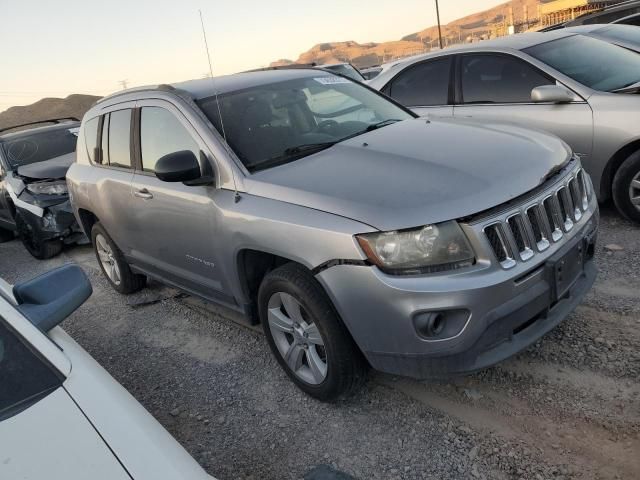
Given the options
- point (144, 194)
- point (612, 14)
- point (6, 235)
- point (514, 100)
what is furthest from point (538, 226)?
point (612, 14)

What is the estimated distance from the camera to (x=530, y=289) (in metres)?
2.44

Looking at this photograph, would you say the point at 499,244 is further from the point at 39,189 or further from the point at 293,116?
the point at 39,189

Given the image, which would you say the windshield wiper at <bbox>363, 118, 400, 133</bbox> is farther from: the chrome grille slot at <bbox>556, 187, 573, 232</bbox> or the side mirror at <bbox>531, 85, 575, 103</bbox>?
the side mirror at <bbox>531, 85, 575, 103</bbox>

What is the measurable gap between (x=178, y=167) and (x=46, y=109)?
48998mm

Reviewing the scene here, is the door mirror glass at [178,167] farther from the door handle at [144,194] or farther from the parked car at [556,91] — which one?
the parked car at [556,91]

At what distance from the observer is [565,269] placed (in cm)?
265

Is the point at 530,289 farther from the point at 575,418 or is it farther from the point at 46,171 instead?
the point at 46,171

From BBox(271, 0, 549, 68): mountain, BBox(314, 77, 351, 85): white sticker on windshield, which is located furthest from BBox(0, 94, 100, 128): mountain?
BBox(271, 0, 549, 68): mountain

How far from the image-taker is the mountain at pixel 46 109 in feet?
141

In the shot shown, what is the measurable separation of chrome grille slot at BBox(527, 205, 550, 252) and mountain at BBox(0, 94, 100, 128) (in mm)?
44765

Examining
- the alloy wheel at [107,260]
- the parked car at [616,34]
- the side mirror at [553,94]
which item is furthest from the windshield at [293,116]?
the parked car at [616,34]

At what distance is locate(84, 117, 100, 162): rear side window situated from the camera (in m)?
4.72

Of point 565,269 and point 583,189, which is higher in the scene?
point 583,189

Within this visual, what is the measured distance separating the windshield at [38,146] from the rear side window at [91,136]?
3.38 metres
